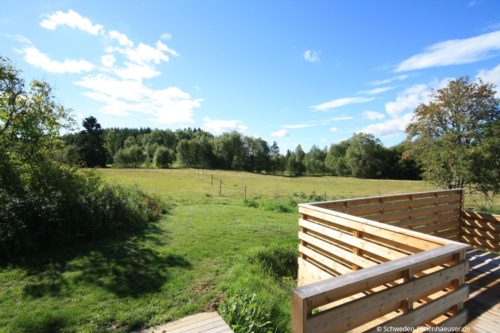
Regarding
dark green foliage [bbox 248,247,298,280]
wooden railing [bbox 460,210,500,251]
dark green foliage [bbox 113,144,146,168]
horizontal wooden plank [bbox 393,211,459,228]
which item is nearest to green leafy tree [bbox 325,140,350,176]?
dark green foliage [bbox 113,144,146,168]

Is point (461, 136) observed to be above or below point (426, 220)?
above

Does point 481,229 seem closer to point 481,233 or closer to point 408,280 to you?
point 481,233

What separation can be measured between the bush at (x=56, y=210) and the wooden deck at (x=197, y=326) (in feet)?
15.3

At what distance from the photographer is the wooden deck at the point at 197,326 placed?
3207 mm

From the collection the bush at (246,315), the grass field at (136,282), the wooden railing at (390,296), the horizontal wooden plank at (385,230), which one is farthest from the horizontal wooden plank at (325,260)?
the bush at (246,315)

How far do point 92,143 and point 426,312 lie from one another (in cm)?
5678

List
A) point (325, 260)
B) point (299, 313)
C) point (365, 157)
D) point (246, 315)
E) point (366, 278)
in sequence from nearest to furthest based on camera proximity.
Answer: point (299, 313)
point (366, 278)
point (246, 315)
point (325, 260)
point (365, 157)

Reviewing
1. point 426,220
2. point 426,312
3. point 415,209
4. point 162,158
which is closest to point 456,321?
point 426,312

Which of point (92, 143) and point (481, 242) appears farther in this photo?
point (92, 143)

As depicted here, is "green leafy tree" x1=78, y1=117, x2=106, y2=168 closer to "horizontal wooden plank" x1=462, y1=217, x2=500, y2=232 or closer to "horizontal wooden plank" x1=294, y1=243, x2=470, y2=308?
"horizontal wooden plank" x1=462, y1=217, x2=500, y2=232

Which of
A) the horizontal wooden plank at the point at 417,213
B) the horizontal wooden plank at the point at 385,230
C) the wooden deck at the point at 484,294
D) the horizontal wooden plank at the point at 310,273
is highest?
the horizontal wooden plank at the point at 385,230

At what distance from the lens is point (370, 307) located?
2.12 m

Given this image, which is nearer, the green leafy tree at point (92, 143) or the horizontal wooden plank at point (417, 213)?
the horizontal wooden plank at point (417, 213)

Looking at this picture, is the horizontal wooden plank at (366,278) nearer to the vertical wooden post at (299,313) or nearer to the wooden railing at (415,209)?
the vertical wooden post at (299,313)
